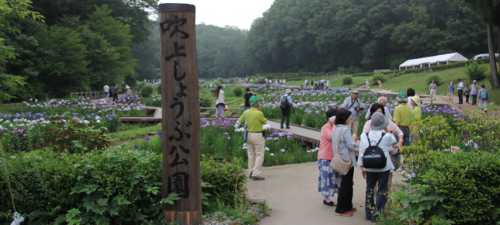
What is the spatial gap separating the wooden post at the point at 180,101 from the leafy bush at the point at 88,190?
25 cm

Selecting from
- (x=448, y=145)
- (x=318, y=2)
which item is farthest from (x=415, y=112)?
(x=318, y=2)

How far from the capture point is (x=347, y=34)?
2995 inches

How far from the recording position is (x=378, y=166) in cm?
532

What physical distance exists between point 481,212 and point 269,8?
9877 centimetres

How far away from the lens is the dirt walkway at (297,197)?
5727 millimetres

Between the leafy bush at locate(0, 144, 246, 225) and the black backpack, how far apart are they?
2194 mm

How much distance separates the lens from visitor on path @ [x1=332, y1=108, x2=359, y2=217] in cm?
578

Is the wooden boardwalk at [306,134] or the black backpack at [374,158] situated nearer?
the black backpack at [374,158]

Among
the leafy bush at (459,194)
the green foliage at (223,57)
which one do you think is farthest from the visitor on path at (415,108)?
the green foliage at (223,57)

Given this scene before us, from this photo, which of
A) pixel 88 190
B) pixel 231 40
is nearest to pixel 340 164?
pixel 88 190

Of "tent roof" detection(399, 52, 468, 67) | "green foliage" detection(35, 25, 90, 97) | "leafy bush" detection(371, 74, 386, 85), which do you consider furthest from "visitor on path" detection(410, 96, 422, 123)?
"tent roof" detection(399, 52, 468, 67)

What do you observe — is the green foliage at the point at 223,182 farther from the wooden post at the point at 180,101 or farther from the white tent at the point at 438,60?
the white tent at the point at 438,60

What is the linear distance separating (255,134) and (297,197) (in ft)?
4.68

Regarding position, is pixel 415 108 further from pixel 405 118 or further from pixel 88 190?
pixel 88 190
